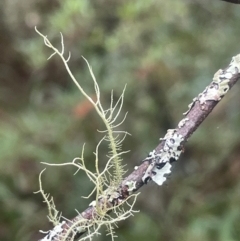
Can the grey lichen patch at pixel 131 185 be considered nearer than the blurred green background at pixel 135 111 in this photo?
Yes

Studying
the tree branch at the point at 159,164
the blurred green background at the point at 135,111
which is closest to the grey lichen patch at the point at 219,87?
the tree branch at the point at 159,164

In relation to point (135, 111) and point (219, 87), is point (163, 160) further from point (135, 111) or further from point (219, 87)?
point (135, 111)

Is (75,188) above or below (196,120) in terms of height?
above

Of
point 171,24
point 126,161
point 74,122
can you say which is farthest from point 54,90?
point 171,24

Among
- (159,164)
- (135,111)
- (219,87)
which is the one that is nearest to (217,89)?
(219,87)

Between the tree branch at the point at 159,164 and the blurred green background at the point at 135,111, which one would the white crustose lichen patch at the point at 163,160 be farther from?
the blurred green background at the point at 135,111

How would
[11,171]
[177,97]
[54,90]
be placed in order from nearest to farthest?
[11,171], [177,97], [54,90]

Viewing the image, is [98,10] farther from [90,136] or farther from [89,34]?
[90,136]

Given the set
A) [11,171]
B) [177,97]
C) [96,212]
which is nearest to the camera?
[96,212]

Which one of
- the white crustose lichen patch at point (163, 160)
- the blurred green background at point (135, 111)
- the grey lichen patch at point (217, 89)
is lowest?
the white crustose lichen patch at point (163, 160)
